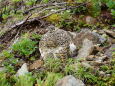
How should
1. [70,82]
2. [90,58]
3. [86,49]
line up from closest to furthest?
[70,82], [90,58], [86,49]

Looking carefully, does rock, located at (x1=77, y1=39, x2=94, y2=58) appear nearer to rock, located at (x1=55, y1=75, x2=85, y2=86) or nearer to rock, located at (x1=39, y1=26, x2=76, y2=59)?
rock, located at (x1=39, y1=26, x2=76, y2=59)

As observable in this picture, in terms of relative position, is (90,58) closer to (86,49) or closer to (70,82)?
(86,49)

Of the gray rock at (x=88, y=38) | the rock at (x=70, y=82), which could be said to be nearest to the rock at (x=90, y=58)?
the gray rock at (x=88, y=38)

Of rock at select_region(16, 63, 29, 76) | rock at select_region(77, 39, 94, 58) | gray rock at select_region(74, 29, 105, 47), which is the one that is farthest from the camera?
gray rock at select_region(74, 29, 105, 47)

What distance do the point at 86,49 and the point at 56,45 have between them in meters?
0.66

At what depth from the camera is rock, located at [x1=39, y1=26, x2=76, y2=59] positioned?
4941mm

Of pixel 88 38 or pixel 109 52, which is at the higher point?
pixel 88 38

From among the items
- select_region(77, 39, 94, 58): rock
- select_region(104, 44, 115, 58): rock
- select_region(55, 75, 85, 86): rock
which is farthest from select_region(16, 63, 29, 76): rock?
select_region(104, 44, 115, 58): rock

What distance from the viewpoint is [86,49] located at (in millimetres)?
5027

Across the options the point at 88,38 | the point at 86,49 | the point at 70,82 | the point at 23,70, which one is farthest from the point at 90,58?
the point at 23,70

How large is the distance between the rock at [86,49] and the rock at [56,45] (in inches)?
7.5

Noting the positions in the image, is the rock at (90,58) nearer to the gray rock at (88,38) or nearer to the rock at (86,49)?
the rock at (86,49)

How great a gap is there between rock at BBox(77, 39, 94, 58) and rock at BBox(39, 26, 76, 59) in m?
0.19

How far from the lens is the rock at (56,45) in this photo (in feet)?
16.2
